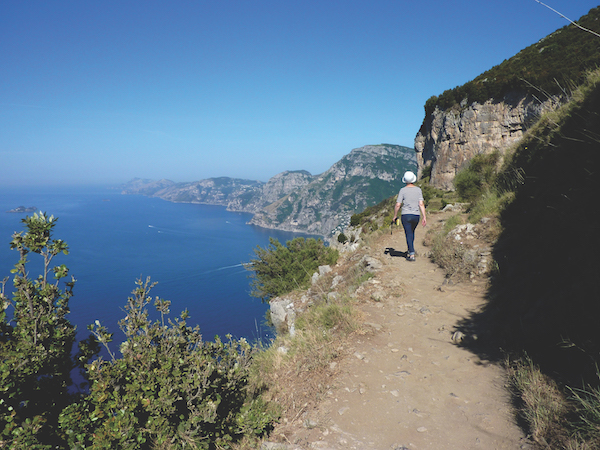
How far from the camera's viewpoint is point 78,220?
186 m

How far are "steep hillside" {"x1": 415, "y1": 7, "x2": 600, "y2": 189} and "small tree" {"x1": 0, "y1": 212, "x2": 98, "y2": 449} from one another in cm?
3636

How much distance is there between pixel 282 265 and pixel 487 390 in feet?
80.0

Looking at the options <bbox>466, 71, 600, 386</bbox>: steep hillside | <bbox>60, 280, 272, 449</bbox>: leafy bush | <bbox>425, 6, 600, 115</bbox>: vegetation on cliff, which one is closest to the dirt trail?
<bbox>466, 71, 600, 386</bbox>: steep hillside

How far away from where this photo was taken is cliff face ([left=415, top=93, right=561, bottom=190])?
120 feet

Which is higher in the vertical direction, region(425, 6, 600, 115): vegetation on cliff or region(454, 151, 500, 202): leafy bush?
region(425, 6, 600, 115): vegetation on cliff

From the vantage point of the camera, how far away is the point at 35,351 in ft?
8.34

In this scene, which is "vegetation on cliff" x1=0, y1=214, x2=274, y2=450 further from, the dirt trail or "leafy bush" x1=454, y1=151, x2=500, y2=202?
"leafy bush" x1=454, y1=151, x2=500, y2=202

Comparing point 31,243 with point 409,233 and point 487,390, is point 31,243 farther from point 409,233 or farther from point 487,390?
point 409,233

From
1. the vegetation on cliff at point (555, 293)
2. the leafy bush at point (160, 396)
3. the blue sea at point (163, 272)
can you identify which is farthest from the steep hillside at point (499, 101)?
the leafy bush at point (160, 396)

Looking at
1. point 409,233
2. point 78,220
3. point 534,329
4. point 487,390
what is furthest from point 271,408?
point 78,220

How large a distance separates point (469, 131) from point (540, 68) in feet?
31.4

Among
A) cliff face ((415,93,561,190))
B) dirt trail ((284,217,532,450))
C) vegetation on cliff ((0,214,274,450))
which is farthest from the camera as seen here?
cliff face ((415,93,561,190))

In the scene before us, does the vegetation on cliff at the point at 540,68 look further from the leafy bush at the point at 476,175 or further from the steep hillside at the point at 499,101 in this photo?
the leafy bush at the point at 476,175

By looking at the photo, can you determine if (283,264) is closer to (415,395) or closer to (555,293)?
(555,293)
